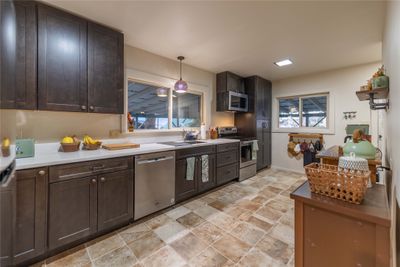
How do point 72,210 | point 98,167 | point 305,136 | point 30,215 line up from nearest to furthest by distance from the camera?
point 30,215 → point 72,210 → point 98,167 → point 305,136

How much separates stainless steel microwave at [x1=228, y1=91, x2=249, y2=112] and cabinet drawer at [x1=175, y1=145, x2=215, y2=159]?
126 cm

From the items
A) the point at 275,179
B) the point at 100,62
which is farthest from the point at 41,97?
the point at 275,179

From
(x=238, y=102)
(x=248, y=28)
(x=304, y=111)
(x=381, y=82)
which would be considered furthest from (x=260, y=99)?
(x=381, y=82)

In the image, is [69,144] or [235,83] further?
[235,83]

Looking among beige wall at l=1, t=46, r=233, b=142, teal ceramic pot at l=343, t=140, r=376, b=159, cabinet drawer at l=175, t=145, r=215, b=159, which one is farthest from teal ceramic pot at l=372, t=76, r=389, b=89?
beige wall at l=1, t=46, r=233, b=142

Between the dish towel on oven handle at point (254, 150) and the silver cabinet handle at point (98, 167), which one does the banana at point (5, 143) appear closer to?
the silver cabinet handle at point (98, 167)

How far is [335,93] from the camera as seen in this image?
375 centimetres

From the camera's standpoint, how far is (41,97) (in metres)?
1.72

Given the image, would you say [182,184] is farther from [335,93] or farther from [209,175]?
[335,93]

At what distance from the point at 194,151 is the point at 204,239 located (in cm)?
124

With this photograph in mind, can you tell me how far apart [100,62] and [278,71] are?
3521mm

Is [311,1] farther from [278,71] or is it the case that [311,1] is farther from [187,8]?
[278,71]

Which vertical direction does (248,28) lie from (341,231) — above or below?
above

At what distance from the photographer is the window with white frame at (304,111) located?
407 centimetres
